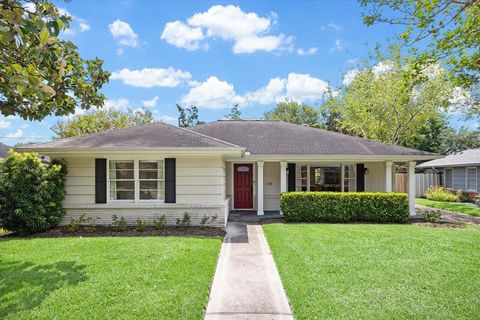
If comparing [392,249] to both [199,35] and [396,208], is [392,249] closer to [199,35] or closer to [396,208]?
[396,208]

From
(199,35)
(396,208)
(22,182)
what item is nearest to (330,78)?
(199,35)

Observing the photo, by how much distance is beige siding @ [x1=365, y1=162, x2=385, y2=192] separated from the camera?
14.5 m

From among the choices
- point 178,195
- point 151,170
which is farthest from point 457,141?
point 151,170

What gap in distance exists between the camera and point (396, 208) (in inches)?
456

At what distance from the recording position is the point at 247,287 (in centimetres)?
520

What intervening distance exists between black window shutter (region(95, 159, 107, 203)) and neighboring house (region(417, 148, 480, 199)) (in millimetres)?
21420

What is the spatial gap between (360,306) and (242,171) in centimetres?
1003

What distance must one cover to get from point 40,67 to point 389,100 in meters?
21.7

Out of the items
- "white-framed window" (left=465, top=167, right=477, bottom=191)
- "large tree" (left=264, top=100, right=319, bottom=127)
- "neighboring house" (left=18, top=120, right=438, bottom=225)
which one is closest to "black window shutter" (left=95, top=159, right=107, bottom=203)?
"neighboring house" (left=18, top=120, right=438, bottom=225)

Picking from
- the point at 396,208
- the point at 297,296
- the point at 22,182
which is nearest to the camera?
the point at 297,296

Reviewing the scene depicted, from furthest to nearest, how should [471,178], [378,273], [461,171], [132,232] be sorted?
[461,171] < [471,178] < [132,232] < [378,273]

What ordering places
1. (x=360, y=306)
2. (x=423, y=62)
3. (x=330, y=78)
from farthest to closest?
(x=330, y=78), (x=423, y=62), (x=360, y=306)

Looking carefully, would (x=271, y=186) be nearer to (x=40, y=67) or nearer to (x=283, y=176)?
(x=283, y=176)

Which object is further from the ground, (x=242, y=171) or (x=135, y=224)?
(x=242, y=171)
